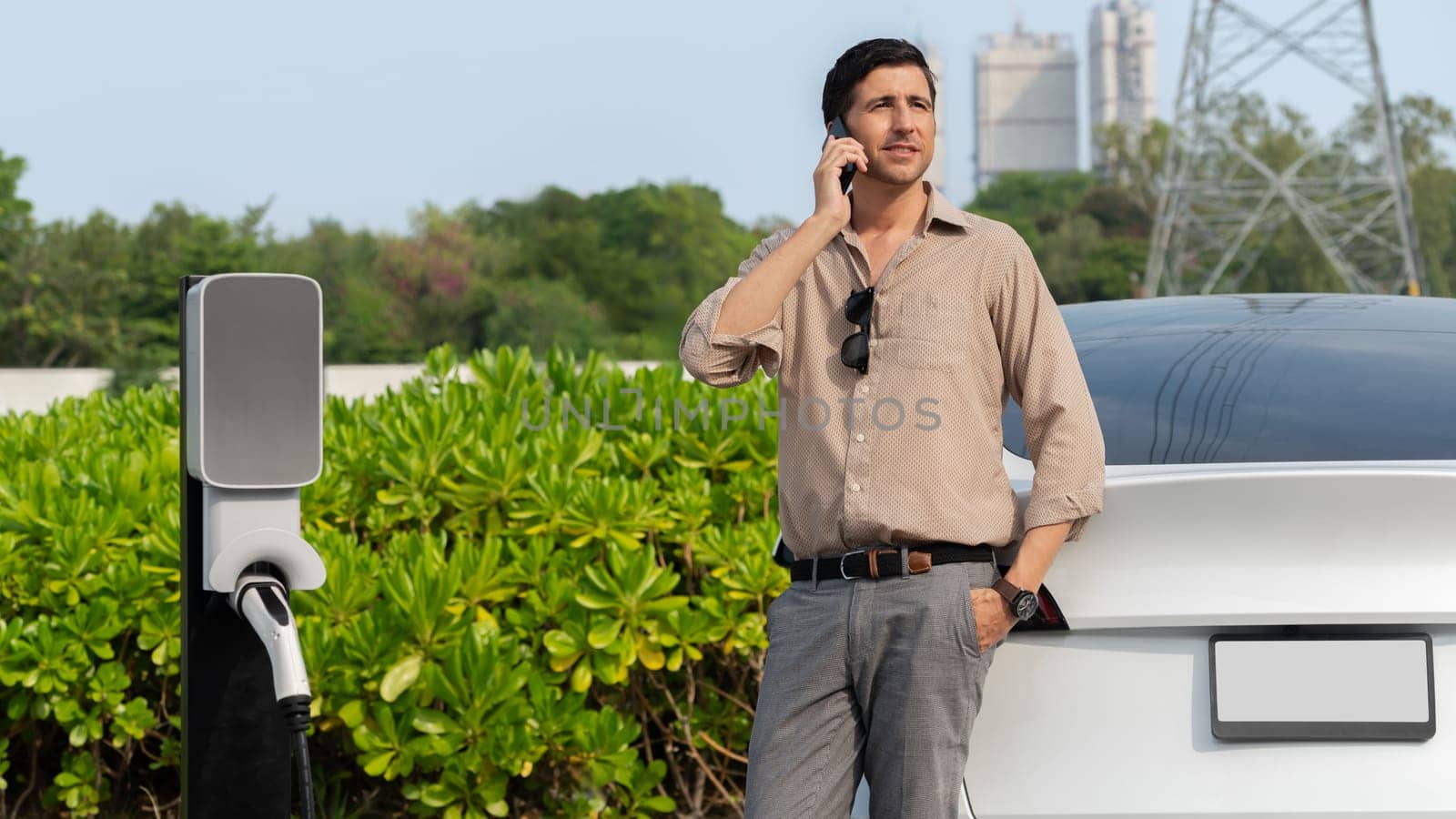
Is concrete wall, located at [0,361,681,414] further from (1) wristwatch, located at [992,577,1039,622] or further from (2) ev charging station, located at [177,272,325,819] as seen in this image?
(1) wristwatch, located at [992,577,1039,622]

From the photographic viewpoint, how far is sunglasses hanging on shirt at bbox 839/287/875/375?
2.33 metres

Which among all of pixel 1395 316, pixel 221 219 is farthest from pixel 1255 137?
pixel 1395 316

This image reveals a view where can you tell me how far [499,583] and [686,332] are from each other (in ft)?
5.02

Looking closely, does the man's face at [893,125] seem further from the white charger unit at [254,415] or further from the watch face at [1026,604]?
the white charger unit at [254,415]

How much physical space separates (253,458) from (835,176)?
0.95 m

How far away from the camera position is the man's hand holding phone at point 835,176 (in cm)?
233

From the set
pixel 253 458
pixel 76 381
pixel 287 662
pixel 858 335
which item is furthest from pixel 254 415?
pixel 76 381

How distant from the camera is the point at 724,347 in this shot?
231 cm

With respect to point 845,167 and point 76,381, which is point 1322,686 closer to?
point 845,167

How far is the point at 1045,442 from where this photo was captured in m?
2.28

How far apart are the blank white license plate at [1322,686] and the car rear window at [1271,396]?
40cm

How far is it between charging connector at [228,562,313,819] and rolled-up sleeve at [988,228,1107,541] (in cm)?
106

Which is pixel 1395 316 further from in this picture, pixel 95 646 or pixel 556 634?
pixel 95 646

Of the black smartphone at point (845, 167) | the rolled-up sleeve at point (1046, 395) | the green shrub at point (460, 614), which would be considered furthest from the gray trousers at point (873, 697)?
the green shrub at point (460, 614)
